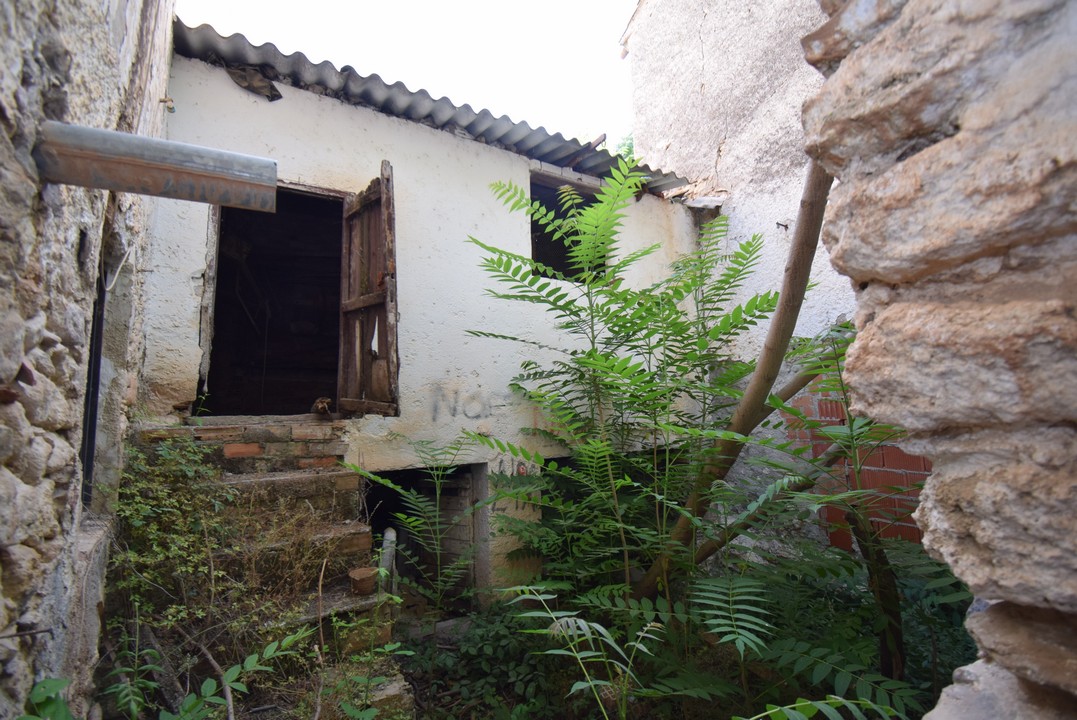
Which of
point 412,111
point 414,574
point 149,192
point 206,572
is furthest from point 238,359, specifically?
point 149,192

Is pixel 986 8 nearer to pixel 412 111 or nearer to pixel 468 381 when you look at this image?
pixel 468 381

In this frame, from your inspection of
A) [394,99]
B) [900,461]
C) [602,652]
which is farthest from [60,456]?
[900,461]

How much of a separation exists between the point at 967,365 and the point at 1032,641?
1.11 ft

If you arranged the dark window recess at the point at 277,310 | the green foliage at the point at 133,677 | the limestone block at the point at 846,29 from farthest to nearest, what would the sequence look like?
the dark window recess at the point at 277,310, the green foliage at the point at 133,677, the limestone block at the point at 846,29

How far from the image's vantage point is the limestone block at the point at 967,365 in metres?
0.62

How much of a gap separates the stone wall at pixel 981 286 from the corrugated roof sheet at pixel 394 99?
3569 millimetres

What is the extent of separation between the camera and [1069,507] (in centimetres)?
62

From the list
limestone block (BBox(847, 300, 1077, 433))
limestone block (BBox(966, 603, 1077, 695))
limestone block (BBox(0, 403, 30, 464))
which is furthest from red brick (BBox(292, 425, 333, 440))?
limestone block (BBox(966, 603, 1077, 695))

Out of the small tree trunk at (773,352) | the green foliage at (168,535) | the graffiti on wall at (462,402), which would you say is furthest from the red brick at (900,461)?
the green foliage at (168,535)

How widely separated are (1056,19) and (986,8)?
0.07m

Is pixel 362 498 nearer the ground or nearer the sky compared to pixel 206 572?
nearer the sky

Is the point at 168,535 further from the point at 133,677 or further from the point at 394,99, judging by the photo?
the point at 394,99

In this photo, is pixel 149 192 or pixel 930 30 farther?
pixel 149 192

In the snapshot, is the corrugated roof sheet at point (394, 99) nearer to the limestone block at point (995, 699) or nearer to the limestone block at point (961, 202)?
the limestone block at point (961, 202)
